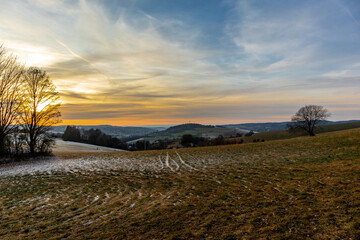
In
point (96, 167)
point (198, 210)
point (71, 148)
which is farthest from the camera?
point (71, 148)

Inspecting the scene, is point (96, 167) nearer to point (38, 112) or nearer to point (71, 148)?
point (38, 112)

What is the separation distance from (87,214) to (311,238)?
26.3 feet

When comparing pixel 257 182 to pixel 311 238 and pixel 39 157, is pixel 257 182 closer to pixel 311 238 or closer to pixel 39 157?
pixel 311 238

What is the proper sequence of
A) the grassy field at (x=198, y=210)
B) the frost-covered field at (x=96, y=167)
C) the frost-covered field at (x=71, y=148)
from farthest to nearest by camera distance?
the frost-covered field at (x=71, y=148)
the frost-covered field at (x=96, y=167)
the grassy field at (x=198, y=210)

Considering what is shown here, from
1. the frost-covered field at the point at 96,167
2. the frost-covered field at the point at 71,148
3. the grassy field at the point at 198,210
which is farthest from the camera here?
the frost-covered field at the point at 71,148

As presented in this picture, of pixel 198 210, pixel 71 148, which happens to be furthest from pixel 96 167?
pixel 71 148

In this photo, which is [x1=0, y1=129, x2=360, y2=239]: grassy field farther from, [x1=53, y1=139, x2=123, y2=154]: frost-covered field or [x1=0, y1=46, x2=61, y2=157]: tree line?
[x1=53, y1=139, x2=123, y2=154]: frost-covered field

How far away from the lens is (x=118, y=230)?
655 cm

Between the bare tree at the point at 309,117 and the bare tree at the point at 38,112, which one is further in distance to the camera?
the bare tree at the point at 309,117

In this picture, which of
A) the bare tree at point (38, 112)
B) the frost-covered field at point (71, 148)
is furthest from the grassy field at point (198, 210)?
the frost-covered field at point (71, 148)

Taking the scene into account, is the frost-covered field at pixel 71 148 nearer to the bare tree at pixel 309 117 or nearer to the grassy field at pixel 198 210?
the grassy field at pixel 198 210

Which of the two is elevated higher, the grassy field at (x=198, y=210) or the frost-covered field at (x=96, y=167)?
the grassy field at (x=198, y=210)

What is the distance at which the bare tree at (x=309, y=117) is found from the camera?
203ft

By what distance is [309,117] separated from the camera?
62.4 meters
